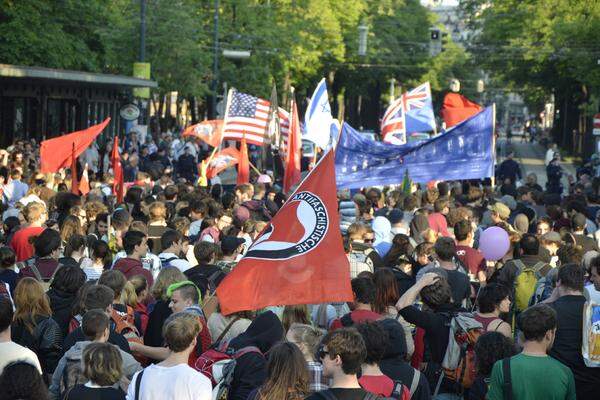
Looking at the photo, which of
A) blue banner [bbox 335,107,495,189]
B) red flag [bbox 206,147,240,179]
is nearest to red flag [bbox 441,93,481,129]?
red flag [bbox 206,147,240,179]

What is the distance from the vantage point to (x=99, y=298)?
26.7 feet

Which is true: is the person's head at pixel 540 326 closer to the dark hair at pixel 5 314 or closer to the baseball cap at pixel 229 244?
the dark hair at pixel 5 314

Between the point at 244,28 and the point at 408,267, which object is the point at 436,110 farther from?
the point at 408,267

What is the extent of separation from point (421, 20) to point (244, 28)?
44.4m

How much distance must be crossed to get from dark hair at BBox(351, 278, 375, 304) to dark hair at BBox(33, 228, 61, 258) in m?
2.81

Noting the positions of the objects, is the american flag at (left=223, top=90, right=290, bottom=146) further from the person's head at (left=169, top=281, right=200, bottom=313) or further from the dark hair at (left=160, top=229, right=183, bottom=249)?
the person's head at (left=169, top=281, right=200, bottom=313)

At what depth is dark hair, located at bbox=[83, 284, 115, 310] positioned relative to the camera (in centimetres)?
812

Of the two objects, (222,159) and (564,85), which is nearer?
(222,159)

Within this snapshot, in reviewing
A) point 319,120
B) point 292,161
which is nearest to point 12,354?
point 292,161

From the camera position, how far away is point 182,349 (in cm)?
666

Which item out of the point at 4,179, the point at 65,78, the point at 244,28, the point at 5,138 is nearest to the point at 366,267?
the point at 4,179

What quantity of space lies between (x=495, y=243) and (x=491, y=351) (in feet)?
15.4

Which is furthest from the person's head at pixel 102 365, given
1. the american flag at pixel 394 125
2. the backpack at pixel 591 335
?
the american flag at pixel 394 125

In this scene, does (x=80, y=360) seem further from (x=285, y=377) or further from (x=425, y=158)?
(x=425, y=158)
